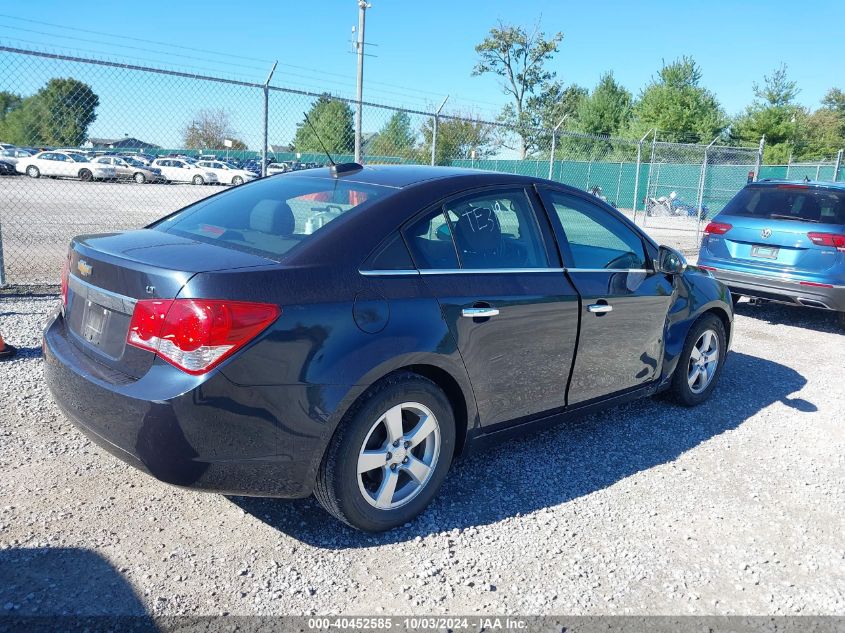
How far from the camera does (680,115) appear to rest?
4366cm

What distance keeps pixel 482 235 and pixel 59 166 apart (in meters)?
29.2

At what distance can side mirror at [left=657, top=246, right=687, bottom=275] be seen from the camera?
14.4 ft

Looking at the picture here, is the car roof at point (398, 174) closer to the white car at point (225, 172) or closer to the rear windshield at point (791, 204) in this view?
the rear windshield at point (791, 204)

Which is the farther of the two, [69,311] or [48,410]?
[48,410]

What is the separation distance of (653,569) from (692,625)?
0.35 metres

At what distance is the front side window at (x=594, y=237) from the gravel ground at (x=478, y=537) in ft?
3.72

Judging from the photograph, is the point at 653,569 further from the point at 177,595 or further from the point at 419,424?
the point at 177,595

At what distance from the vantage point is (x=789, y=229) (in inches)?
289

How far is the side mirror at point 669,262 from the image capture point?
173 inches

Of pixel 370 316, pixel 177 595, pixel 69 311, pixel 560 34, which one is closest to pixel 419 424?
pixel 370 316

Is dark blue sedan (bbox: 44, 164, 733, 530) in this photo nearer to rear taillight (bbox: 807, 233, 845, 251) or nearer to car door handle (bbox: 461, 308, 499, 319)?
car door handle (bbox: 461, 308, 499, 319)

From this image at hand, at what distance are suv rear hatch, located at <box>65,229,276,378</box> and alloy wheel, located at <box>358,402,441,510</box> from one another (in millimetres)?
873

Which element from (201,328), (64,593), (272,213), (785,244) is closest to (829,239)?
(785,244)

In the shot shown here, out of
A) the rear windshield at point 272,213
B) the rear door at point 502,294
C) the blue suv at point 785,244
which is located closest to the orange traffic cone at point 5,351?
the rear windshield at point 272,213
